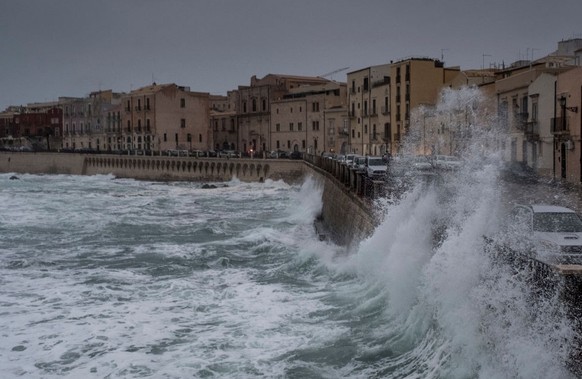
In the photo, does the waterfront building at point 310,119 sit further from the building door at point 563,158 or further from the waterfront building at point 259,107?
the building door at point 563,158

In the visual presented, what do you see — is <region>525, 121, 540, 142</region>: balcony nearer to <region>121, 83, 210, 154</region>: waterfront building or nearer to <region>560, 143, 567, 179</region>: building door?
<region>560, 143, 567, 179</region>: building door

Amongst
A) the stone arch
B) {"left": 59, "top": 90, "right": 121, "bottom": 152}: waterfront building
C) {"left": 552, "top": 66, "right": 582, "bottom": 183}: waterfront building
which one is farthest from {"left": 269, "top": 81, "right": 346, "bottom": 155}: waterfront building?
{"left": 552, "top": 66, "right": 582, "bottom": 183}: waterfront building

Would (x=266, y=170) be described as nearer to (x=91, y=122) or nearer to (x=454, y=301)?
(x=91, y=122)

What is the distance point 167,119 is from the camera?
91375mm

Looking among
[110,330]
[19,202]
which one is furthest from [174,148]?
[110,330]

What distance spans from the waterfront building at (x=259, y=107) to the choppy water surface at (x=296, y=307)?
6389 centimetres

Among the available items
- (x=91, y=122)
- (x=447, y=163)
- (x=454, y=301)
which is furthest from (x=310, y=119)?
(x=454, y=301)

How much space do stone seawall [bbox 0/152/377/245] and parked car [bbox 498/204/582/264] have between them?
5775mm

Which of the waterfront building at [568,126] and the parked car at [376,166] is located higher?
the waterfront building at [568,126]

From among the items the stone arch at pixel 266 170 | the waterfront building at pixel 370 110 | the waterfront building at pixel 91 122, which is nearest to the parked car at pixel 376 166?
the waterfront building at pixel 370 110

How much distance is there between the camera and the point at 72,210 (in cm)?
4497

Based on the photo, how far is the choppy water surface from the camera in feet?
31.4

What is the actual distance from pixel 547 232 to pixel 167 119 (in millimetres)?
82932

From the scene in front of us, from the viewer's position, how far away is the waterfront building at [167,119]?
298 feet
